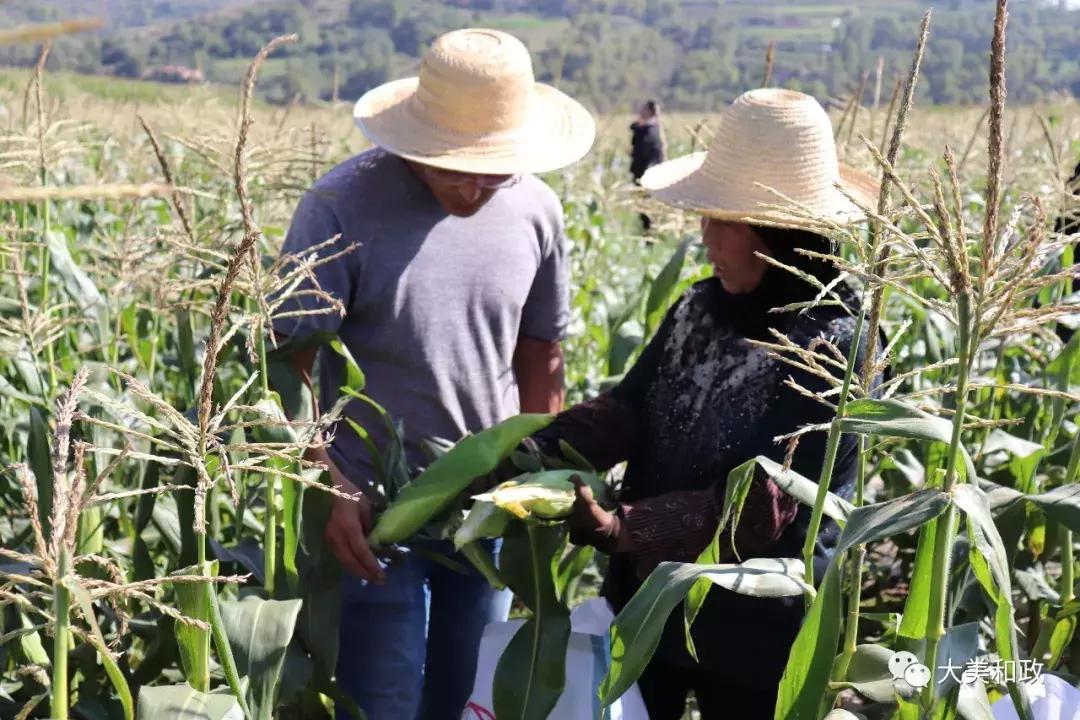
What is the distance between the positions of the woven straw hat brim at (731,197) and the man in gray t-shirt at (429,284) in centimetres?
30

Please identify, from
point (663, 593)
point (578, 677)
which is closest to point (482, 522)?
point (578, 677)

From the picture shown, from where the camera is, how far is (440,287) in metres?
2.68

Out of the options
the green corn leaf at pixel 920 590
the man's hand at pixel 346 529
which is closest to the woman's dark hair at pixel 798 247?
the green corn leaf at pixel 920 590

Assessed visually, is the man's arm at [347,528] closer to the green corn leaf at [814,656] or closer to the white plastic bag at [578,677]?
the white plastic bag at [578,677]

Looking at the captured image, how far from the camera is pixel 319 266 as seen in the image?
99.5 inches

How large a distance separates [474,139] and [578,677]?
3.90 ft

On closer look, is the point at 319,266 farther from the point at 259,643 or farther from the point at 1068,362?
the point at 1068,362

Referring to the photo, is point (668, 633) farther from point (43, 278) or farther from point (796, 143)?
point (43, 278)

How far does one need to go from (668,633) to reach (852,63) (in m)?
20.2

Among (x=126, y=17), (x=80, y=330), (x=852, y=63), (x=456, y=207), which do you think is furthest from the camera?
(x=852, y=63)

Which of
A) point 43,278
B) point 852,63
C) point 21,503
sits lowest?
point 852,63

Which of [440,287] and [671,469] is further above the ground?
[440,287]

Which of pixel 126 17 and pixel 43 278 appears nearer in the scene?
pixel 43 278

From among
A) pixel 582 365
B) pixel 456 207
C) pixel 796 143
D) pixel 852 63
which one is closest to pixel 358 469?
pixel 456 207
